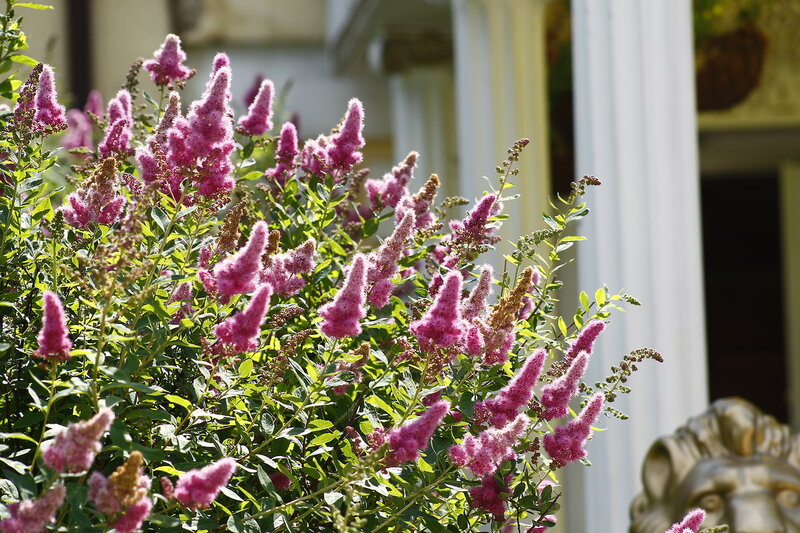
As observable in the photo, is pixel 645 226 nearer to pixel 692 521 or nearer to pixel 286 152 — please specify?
pixel 286 152

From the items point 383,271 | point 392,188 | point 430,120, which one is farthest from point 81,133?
point 430,120

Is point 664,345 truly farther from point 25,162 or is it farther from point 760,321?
point 760,321

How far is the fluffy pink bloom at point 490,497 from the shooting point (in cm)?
145

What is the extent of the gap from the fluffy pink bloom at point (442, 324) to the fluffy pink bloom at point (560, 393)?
15 centimetres

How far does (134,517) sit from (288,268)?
47cm

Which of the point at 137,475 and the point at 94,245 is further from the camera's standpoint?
the point at 94,245

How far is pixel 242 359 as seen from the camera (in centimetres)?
149

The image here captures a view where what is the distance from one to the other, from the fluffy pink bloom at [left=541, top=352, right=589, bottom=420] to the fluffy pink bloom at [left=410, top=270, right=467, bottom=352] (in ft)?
0.51

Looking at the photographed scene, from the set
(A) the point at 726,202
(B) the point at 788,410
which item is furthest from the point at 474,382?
(A) the point at 726,202

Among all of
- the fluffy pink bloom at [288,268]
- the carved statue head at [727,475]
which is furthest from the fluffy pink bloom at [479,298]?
the carved statue head at [727,475]

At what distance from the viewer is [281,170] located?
1829mm

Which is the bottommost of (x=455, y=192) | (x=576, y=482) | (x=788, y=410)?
(x=788, y=410)

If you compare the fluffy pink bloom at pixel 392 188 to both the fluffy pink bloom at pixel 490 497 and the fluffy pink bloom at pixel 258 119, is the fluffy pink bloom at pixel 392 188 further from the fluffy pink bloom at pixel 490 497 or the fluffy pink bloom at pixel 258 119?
the fluffy pink bloom at pixel 490 497

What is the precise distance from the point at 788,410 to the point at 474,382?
26.3 ft
